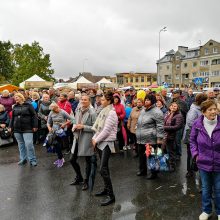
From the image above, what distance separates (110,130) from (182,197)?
1802 millimetres

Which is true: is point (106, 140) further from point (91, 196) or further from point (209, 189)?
point (209, 189)

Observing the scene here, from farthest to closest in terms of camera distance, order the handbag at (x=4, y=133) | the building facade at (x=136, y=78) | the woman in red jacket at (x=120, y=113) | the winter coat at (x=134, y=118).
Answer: the building facade at (x=136, y=78) < the handbag at (x=4, y=133) < the woman in red jacket at (x=120, y=113) < the winter coat at (x=134, y=118)

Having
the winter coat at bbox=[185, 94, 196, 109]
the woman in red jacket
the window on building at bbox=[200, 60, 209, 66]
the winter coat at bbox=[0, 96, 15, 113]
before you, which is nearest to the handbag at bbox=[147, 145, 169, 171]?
the woman in red jacket

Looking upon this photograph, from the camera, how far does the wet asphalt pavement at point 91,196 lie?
4.49 m

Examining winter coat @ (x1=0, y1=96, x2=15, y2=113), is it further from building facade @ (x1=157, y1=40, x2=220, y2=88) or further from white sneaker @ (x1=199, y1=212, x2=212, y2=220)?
building facade @ (x1=157, y1=40, x2=220, y2=88)

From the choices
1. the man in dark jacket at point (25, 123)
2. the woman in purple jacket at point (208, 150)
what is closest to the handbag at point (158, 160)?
the woman in purple jacket at point (208, 150)

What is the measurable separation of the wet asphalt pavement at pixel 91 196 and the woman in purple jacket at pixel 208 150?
0.45 meters

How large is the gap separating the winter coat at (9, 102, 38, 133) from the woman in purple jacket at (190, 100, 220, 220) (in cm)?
459

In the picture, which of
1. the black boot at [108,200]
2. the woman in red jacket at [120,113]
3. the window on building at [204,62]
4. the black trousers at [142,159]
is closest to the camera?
the black boot at [108,200]

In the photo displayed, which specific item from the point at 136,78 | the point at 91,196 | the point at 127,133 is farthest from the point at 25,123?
the point at 136,78

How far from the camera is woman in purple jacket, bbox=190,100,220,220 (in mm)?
4027

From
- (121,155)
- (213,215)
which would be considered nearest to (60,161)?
(121,155)

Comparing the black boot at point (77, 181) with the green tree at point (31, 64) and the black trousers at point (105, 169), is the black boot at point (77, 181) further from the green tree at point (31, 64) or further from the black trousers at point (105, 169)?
the green tree at point (31, 64)

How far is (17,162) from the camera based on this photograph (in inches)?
312
